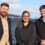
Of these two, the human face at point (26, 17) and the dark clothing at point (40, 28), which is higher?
the human face at point (26, 17)

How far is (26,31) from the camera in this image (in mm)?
6590

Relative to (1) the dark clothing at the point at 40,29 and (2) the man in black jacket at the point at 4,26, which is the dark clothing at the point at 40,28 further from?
(2) the man in black jacket at the point at 4,26

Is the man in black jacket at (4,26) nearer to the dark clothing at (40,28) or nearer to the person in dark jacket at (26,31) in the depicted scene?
the person in dark jacket at (26,31)

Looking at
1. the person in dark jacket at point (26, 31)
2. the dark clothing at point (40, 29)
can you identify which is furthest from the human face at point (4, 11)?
the dark clothing at point (40, 29)

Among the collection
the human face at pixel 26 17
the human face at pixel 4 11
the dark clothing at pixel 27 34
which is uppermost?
the human face at pixel 4 11

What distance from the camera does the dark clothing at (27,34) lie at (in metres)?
Answer: 6.61

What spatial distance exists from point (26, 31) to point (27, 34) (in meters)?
0.08

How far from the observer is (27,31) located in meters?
6.60

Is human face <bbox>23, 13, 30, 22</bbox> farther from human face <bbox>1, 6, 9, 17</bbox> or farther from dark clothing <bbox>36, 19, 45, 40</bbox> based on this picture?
human face <bbox>1, 6, 9, 17</bbox>

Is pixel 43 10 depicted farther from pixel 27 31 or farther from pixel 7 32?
pixel 7 32

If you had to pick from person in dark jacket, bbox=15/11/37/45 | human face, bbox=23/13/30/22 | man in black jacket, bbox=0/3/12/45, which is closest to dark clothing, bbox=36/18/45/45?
person in dark jacket, bbox=15/11/37/45

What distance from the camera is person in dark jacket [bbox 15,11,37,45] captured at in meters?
6.59

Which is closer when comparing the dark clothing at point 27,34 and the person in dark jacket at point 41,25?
the person in dark jacket at point 41,25

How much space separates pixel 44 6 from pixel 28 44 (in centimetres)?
101
